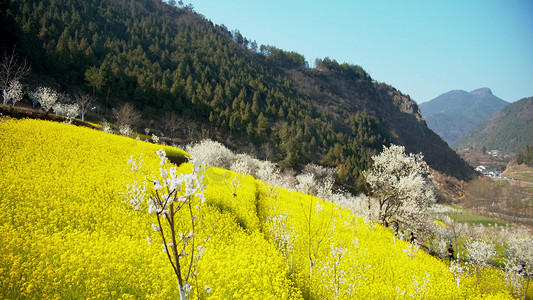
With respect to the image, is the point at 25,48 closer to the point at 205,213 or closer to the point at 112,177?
the point at 112,177

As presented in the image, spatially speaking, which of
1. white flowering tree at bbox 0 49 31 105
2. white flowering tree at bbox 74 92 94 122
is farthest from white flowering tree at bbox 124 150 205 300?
white flowering tree at bbox 74 92 94 122

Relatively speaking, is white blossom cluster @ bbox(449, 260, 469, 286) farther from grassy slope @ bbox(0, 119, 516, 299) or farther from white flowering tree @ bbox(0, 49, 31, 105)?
white flowering tree @ bbox(0, 49, 31, 105)

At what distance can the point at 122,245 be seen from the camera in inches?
326

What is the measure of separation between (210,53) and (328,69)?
102 metres

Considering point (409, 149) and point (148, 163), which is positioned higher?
point (409, 149)

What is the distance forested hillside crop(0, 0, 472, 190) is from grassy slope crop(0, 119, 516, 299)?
Answer: 52.4 metres

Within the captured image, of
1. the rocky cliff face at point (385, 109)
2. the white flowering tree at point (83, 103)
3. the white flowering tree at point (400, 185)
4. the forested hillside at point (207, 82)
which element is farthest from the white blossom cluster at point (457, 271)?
the rocky cliff face at point (385, 109)

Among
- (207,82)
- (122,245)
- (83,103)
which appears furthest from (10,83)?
(207,82)

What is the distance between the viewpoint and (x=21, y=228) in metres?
8.01

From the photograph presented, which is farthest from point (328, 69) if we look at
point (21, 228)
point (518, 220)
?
point (21, 228)

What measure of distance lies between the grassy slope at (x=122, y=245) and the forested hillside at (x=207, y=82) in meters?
52.4

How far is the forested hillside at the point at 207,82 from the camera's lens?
2596 inches

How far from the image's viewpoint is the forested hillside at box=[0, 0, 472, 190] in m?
65.9

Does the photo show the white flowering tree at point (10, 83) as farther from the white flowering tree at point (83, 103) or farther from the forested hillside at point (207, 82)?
the forested hillside at point (207, 82)
